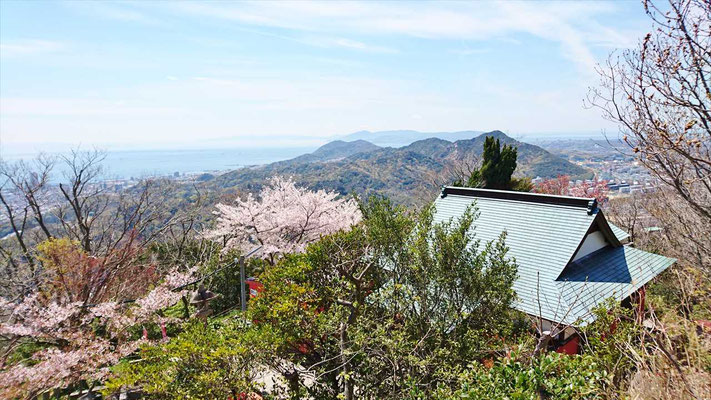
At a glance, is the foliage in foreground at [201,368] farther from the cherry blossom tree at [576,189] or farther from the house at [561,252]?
the cherry blossom tree at [576,189]

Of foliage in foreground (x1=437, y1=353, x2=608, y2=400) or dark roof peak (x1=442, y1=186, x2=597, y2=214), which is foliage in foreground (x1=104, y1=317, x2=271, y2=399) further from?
dark roof peak (x1=442, y1=186, x2=597, y2=214)

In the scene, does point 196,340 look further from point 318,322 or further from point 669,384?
point 669,384

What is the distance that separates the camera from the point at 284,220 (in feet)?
48.8

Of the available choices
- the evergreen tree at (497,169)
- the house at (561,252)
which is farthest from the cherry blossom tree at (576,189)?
the house at (561,252)

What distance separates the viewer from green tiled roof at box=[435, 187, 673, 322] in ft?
26.3

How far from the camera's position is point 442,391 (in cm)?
372

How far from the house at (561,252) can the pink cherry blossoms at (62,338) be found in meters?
8.28

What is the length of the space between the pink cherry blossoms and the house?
8281mm

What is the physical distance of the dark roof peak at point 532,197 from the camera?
9.41m

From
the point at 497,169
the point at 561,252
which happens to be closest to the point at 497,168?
the point at 497,169

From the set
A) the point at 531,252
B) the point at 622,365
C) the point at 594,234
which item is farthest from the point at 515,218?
the point at 622,365

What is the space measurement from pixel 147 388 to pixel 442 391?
11.7ft

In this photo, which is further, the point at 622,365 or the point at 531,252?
the point at 531,252

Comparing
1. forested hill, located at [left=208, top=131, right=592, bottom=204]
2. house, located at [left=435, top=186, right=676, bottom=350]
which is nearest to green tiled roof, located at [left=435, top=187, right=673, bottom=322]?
house, located at [left=435, top=186, right=676, bottom=350]
